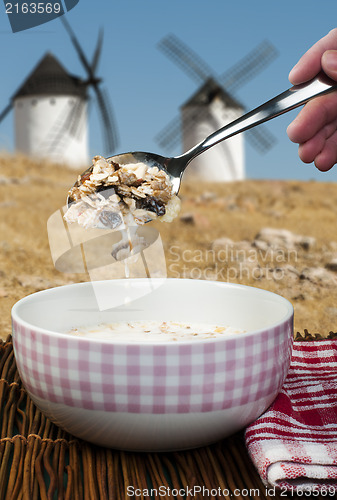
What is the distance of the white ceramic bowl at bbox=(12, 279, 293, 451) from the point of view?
0.68 metres

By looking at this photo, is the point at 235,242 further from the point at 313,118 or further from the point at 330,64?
the point at 330,64

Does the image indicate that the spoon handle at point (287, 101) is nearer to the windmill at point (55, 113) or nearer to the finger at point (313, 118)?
the finger at point (313, 118)

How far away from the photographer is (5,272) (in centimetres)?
243

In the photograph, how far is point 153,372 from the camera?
0.68 metres

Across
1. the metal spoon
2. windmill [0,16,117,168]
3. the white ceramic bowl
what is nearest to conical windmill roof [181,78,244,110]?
windmill [0,16,117,168]

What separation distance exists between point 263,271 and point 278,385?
162cm

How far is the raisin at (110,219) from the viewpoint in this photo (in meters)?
1.05

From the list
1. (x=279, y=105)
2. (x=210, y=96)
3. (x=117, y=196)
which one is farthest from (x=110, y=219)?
(x=210, y=96)

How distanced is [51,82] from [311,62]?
10.7m

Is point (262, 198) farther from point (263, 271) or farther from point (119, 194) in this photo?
point (119, 194)

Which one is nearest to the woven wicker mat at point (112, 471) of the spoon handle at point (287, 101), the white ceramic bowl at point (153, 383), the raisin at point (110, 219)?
the white ceramic bowl at point (153, 383)

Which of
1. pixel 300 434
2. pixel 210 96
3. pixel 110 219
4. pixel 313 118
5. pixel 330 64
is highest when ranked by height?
pixel 330 64

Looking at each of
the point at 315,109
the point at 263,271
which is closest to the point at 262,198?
the point at 263,271

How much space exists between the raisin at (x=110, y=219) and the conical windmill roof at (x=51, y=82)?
31.9ft
